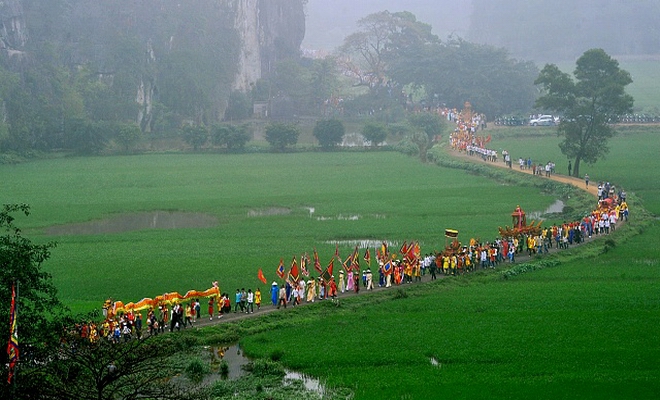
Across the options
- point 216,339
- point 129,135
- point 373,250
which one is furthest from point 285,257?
point 129,135

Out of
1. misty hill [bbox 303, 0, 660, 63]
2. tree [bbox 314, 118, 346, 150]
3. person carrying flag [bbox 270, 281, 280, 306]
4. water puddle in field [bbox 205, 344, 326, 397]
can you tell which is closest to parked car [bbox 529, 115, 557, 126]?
tree [bbox 314, 118, 346, 150]

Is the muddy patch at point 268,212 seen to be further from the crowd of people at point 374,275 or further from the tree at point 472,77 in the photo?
the tree at point 472,77

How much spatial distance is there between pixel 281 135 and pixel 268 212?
32.0 meters

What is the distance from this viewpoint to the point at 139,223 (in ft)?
145

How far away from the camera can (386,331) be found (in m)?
24.6

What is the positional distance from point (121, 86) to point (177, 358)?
72.1 meters

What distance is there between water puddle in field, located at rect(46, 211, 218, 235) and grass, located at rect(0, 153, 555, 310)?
81cm

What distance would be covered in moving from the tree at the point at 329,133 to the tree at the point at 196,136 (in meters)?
10.5

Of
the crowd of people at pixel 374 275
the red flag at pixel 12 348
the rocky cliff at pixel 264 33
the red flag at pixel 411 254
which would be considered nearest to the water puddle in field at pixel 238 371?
the crowd of people at pixel 374 275

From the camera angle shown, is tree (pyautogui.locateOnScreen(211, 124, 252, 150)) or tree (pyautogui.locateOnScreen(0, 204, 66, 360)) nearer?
tree (pyautogui.locateOnScreen(0, 204, 66, 360))

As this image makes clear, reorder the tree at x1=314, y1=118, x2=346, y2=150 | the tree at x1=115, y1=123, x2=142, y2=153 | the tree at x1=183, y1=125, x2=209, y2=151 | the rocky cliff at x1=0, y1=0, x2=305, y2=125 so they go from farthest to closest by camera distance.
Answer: the rocky cliff at x1=0, y1=0, x2=305, y2=125 < the tree at x1=314, y1=118, x2=346, y2=150 < the tree at x1=183, y1=125, x2=209, y2=151 < the tree at x1=115, y1=123, x2=142, y2=153

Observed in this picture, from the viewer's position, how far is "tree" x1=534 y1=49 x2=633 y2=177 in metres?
54.6

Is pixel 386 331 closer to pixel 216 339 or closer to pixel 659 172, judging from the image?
pixel 216 339

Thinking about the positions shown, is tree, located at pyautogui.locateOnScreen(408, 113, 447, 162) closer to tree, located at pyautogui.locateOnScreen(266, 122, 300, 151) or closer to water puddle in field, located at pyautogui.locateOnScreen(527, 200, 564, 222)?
tree, located at pyautogui.locateOnScreen(266, 122, 300, 151)
